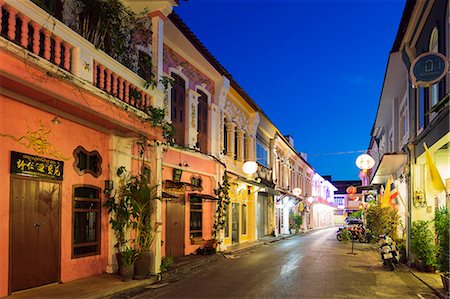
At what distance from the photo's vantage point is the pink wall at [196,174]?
616 inches

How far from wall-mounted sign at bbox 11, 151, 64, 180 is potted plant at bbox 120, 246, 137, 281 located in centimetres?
245

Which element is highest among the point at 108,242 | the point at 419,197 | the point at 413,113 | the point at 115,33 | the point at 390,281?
the point at 115,33

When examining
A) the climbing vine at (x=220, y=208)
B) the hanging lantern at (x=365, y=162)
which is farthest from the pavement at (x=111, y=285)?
the hanging lantern at (x=365, y=162)

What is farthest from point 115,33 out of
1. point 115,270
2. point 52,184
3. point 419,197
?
point 419,197

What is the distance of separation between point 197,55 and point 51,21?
9.02m

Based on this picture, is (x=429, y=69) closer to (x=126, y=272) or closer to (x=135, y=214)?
(x=135, y=214)

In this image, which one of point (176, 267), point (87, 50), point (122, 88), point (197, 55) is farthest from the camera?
point (197, 55)

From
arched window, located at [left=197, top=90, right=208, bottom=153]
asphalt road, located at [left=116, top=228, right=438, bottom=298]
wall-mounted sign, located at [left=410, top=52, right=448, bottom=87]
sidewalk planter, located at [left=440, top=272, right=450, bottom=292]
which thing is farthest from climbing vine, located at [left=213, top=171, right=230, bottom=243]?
wall-mounted sign, located at [left=410, top=52, right=448, bottom=87]

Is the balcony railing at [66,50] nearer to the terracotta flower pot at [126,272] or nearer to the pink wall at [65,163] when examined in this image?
the pink wall at [65,163]

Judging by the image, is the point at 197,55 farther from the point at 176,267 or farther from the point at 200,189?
the point at 176,267

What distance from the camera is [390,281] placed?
11750mm

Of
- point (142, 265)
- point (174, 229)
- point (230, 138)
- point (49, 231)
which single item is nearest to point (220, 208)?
point (174, 229)

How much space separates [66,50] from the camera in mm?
8953

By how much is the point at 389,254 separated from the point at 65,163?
1023cm
